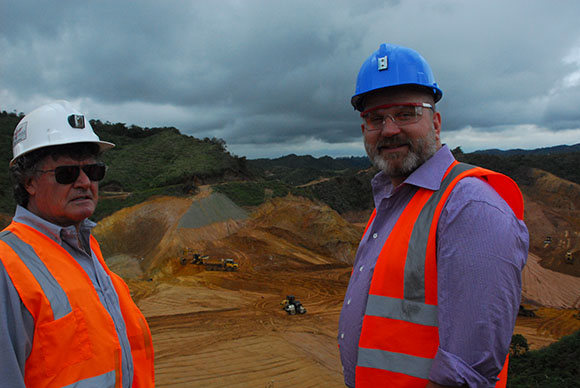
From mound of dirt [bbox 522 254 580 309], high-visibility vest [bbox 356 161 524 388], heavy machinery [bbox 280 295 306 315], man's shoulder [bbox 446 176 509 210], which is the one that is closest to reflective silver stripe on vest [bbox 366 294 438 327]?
high-visibility vest [bbox 356 161 524 388]

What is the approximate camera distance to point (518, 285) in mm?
1394

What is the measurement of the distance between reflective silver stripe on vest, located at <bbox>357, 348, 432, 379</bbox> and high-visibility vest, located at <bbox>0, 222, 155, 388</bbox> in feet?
4.49

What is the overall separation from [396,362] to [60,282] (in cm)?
171

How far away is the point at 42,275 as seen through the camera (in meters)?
1.77

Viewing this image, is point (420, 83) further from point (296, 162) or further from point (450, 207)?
point (296, 162)

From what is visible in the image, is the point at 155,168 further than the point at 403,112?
Yes

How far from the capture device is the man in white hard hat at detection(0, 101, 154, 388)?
1.64 meters

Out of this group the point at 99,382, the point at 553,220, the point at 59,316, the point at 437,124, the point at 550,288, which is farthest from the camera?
the point at 553,220

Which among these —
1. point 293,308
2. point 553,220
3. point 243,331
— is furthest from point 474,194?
point 553,220

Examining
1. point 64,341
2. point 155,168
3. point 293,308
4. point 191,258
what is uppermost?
point 155,168

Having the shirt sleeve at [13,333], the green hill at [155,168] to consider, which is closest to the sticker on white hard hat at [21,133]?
the shirt sleeve at [13,333]

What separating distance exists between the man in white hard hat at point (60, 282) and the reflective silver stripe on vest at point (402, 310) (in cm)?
145

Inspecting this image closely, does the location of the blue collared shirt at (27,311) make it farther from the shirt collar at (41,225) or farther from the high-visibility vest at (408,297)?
the high-visibility vest at (408,297)

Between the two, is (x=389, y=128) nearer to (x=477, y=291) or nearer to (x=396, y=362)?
(x=477, y=291)
